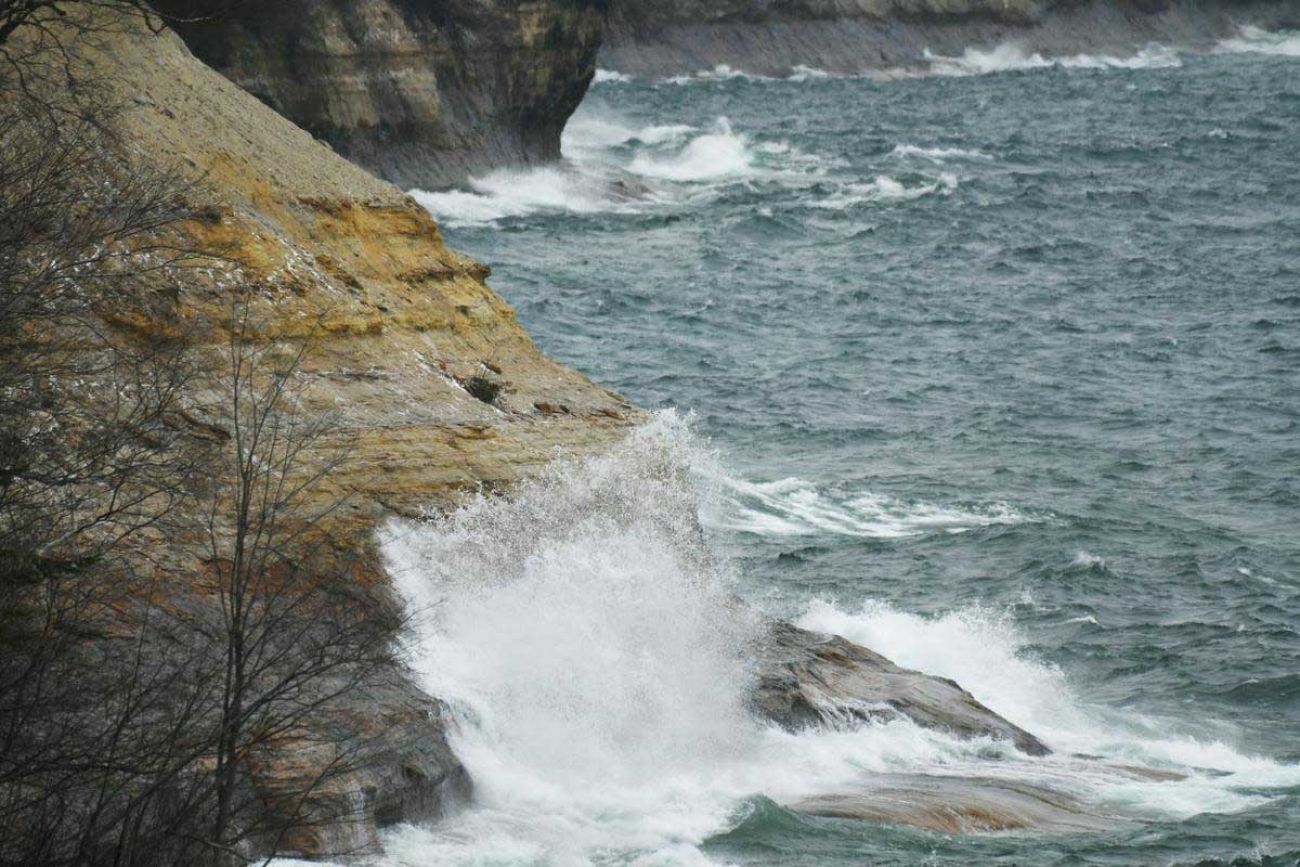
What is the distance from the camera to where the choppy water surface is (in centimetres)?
1516

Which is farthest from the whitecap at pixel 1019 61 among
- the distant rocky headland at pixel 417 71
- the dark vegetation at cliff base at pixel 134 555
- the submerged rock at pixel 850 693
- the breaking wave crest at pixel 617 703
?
the dark vegetation at cliff base at pixel 134 555

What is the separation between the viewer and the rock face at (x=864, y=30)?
287 feet

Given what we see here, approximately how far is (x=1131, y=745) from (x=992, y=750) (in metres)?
2.11

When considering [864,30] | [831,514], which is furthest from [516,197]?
[864,30]

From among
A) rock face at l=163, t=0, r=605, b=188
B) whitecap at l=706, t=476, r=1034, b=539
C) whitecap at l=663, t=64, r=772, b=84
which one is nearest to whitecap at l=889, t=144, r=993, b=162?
rock face at l=163, t=0, r=605, b=188

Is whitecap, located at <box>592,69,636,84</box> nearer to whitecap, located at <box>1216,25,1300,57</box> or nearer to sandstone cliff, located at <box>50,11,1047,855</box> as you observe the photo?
whitecap, located at <box>1216,25,1300,57</box>

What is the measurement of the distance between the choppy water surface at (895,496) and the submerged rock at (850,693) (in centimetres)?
30

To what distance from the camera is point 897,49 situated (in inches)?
3605

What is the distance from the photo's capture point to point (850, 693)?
1730 centimetres

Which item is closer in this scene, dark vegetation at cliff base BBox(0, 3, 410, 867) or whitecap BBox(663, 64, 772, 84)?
dark vegetation at cliff base BBox(0, 3, 410, 867)

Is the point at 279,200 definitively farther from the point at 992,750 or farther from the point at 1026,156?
the point at 1026,156

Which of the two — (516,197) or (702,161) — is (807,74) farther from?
(516,197)

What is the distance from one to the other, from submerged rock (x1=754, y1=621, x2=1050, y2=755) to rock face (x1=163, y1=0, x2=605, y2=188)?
26.8m

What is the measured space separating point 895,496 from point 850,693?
936cm
